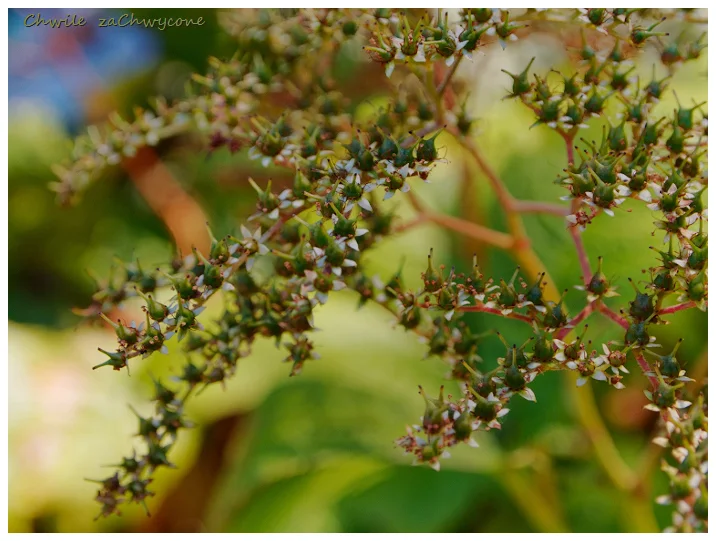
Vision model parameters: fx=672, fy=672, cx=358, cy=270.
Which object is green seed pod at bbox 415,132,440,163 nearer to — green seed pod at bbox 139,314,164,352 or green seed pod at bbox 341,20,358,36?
green seed pod at bbox 341,20,358,36

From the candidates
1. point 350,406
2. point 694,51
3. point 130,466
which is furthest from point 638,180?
point 350,406

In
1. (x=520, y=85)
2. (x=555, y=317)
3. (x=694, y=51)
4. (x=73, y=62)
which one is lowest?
(x=555, y=317)

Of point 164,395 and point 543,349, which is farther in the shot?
point 164,395

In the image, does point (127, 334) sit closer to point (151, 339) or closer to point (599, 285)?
point (151, 339)

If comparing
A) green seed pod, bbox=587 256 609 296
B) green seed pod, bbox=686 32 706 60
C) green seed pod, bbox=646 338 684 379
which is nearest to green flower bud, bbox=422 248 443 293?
green seed pod, bbox=587 256 609 296

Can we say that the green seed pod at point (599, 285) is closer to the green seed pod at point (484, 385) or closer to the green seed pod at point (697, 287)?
the green seed pod at point (697, 287)
